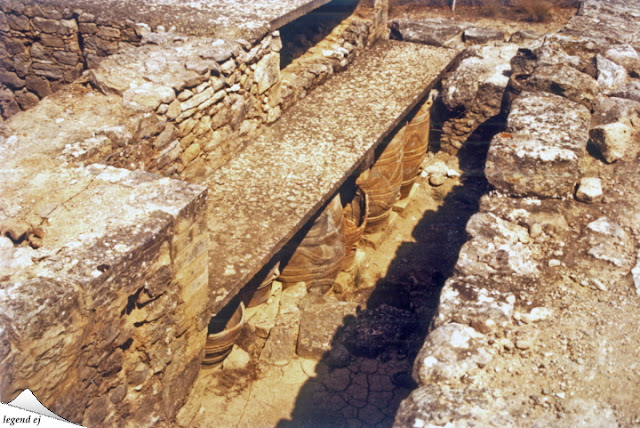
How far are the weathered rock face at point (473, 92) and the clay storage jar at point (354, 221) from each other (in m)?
1.85

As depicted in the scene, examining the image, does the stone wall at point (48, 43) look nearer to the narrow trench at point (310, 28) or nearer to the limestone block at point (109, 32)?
the limestone block at point (109, 32)

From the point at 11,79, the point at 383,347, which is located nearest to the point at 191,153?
the point at 383,347

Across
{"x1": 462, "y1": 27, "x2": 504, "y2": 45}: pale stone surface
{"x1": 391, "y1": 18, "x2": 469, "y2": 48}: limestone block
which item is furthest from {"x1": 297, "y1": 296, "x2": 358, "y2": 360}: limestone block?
{"x1": 462, "y1": 27, "x2": 504, "y2": 45}: pale stone surface

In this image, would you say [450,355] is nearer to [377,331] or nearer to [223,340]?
[223,340]

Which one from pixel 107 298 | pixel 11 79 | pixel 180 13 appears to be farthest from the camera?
pixel 11 79

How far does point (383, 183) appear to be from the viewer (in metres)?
5.76

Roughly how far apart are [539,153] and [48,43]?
3735 millimetres

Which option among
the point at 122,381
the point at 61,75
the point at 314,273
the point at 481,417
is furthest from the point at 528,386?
the point at 61,75

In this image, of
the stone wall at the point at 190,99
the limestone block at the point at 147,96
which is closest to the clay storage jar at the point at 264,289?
the stone wall at the point at 190,99

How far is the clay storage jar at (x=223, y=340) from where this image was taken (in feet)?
12.5

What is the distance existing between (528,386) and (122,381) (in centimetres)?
183

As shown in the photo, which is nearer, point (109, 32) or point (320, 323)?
point (320, 323)

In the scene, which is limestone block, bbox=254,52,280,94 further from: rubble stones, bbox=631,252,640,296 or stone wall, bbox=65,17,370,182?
rubble stones, bbox=631,252,640,296

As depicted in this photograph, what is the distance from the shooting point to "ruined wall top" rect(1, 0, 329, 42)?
4.77 meters
